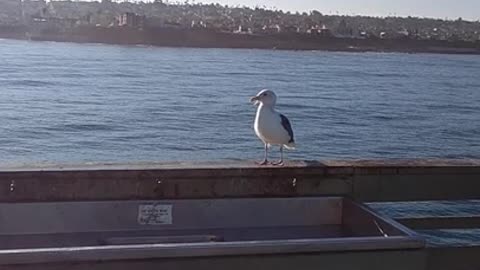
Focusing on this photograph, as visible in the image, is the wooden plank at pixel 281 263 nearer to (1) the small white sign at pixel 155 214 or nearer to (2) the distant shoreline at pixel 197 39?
(1) the small white sign at pixel 155 214

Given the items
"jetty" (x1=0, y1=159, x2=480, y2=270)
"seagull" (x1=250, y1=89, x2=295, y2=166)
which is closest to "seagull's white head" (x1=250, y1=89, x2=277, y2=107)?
"seagull" (x1=250, y1=89, x2=295, y2=166)

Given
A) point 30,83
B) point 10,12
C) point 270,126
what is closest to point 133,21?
point 10,12

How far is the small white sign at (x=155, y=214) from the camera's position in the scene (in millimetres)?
4227

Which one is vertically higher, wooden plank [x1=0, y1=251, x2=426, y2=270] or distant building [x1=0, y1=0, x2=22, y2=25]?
wooden plank [x1=0, y1=251, x2=426, y2=270]

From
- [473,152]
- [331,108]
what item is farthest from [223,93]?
[473,152]

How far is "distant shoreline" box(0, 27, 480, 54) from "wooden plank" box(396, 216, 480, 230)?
57817 millimetres

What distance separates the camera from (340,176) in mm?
4375

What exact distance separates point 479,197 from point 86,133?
19240 millimetres

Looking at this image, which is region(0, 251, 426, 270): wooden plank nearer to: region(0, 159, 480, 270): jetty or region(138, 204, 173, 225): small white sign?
region(0, 159, 480, 270): jetty

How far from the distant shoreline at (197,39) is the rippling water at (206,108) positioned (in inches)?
238

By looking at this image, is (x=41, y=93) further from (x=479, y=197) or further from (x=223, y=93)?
(x=479, y=197)

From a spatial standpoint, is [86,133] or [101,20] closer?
[86,133]

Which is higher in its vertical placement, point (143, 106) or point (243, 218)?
point (243, 218)

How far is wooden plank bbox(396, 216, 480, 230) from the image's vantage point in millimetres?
4492
